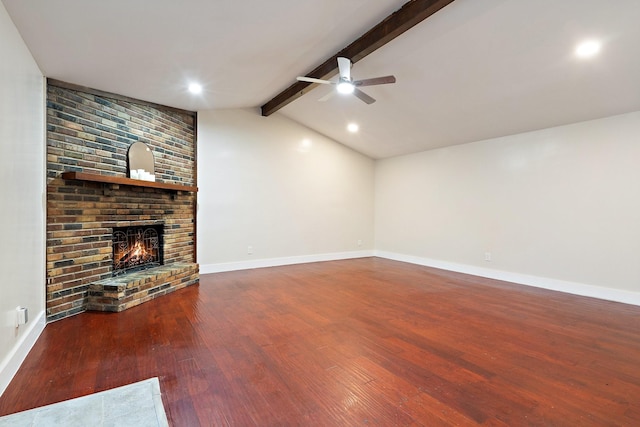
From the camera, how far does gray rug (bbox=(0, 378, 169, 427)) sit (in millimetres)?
1632

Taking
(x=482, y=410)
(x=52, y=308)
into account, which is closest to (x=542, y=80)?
(x=482, y=410)

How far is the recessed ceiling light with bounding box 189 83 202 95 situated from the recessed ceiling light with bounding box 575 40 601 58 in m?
4.14

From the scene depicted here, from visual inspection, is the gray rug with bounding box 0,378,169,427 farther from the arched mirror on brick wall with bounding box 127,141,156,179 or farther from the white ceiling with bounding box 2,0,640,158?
the arched mirror on brick wall with bounding box 127,141,156,179

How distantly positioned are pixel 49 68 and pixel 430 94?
4278 millimetres

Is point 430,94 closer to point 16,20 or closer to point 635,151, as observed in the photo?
point 635,151

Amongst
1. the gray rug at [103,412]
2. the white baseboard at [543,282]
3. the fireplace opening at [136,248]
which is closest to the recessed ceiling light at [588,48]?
the white baseboard at [543,282]

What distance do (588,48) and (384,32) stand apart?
189cm

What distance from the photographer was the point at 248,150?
18.6 ft

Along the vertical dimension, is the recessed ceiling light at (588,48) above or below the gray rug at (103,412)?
above

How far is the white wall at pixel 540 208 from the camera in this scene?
3.82 meters

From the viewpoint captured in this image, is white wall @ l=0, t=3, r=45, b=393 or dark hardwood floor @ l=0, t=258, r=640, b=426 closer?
dark hardwood floor @ l=0, t=258, r=640, b=426

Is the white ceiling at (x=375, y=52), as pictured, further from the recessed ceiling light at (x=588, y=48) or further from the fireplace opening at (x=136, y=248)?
the fireplace opening at (x=136, y=248)

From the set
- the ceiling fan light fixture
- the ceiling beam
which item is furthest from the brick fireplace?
the ceiling fan light fixture

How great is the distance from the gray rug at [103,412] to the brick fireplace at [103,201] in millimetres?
1734
